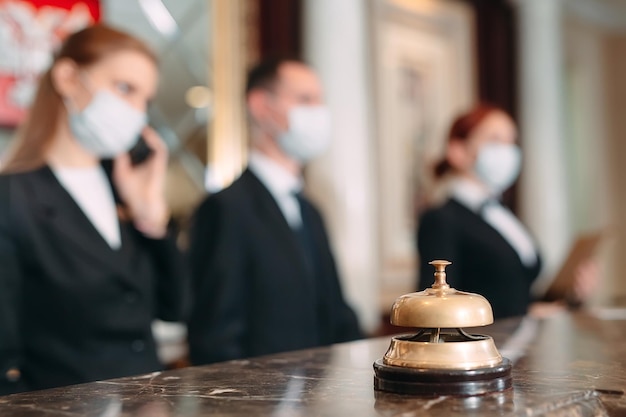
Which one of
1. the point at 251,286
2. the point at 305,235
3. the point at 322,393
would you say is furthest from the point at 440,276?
the point at 305,235

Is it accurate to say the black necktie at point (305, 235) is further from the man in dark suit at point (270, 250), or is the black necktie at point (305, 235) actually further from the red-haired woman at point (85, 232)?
the red-haired woman at point (85, 232)

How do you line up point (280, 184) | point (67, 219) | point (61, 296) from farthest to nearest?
point (280, 184) → point (67, 219) → point (61, 296)

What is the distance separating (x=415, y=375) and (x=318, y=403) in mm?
146

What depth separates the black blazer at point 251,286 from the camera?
278cm

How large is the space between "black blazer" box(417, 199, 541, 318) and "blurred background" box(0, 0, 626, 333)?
1321mm

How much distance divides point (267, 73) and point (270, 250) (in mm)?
741

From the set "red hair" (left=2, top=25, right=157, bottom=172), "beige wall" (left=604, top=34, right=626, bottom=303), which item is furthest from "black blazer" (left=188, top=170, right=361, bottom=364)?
"beige wall" (left=604, top=34, right=626, bottom=303)

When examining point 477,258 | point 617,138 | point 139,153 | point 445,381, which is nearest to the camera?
point 445,381

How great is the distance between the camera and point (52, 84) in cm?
262

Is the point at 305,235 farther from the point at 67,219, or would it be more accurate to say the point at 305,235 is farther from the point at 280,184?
the point at 67,219

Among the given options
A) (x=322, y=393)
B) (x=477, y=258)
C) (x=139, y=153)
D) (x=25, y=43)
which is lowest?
(x=322, y=393)

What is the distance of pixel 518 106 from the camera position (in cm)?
757

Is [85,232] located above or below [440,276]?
above

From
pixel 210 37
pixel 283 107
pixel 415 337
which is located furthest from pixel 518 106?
pixel 415 337
